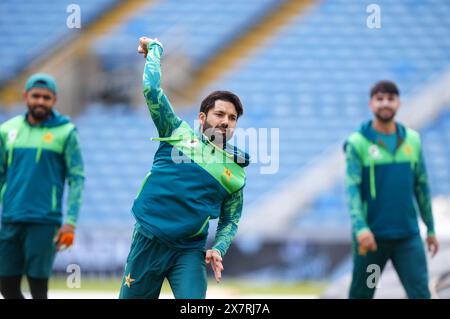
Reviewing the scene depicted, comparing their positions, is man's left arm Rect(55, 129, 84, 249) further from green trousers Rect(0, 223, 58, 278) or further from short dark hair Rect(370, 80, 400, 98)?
short dark hair Rect(370, 80, 400, 98)

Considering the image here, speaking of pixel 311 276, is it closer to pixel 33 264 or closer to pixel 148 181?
pixel 33 264

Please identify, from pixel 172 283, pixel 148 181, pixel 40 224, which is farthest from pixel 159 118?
pixel 40 224

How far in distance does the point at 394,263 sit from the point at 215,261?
2.48m

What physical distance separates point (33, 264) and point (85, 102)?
8.98 meters

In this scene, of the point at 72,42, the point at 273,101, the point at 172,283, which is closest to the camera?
the point at 172,283

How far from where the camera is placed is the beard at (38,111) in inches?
255

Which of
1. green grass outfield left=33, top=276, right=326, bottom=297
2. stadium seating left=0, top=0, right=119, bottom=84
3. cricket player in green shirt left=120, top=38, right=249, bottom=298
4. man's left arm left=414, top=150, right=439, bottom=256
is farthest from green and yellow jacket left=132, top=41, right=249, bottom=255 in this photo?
stadium seating left=0, top=0, right=119, bottom=84

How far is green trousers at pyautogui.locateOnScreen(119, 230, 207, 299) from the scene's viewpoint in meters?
4.46

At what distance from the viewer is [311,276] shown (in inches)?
472

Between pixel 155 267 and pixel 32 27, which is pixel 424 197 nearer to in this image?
pixel 155 267

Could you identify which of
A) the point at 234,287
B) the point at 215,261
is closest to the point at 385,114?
the point at 215,261

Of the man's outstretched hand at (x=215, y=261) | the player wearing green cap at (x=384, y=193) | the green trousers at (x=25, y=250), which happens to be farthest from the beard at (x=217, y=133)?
the green trousers at (x=25, y=250)

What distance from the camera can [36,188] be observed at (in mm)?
6363

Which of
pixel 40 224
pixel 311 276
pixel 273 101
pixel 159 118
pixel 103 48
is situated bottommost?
pixel 311 276
